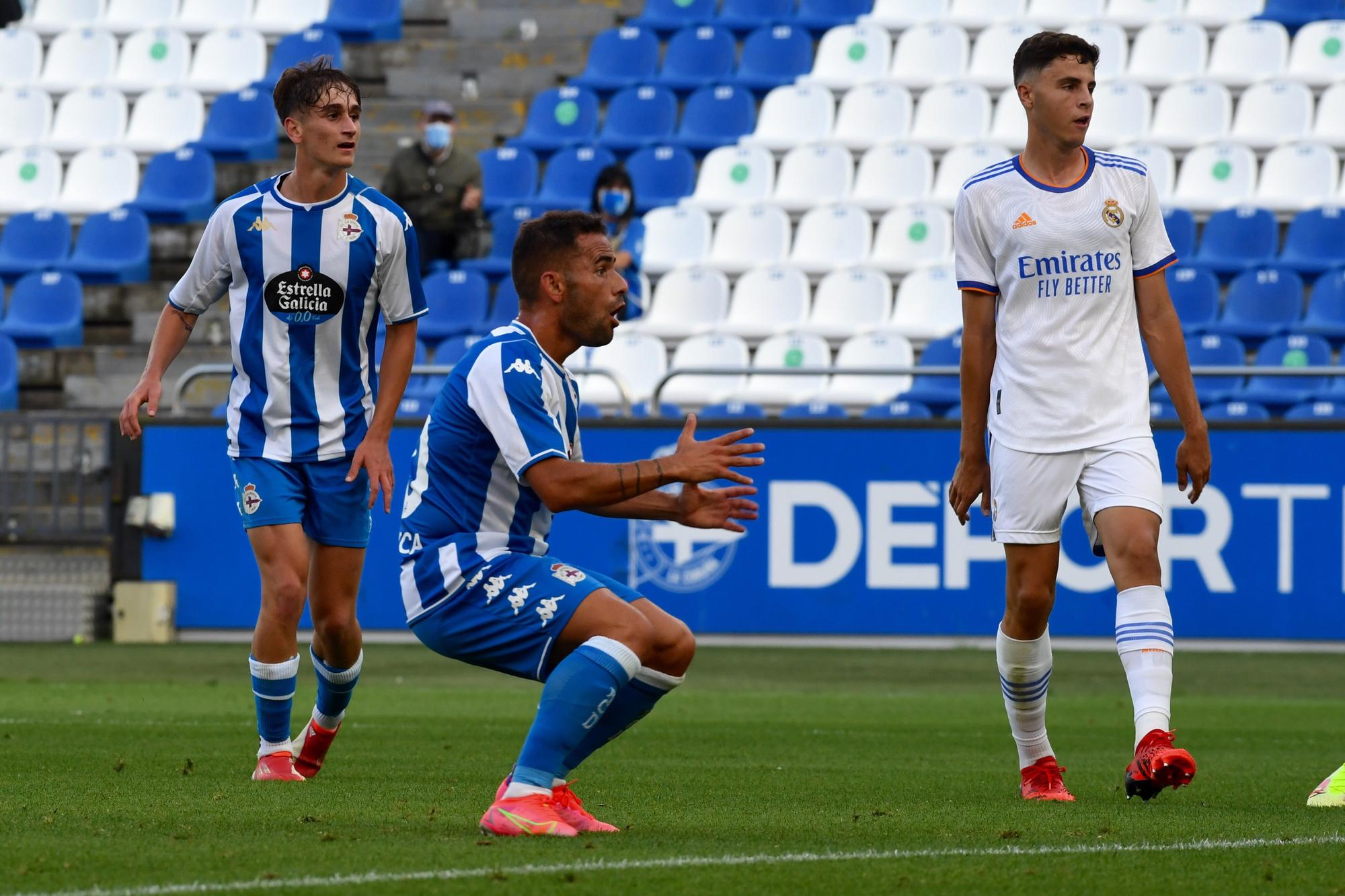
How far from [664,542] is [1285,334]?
5058 millimetres

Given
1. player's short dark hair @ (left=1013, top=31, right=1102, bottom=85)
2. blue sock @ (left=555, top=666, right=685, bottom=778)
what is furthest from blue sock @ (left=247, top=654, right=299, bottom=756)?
player's short dark hair @ (left=1013, top=31, right=1102, bottom=85)

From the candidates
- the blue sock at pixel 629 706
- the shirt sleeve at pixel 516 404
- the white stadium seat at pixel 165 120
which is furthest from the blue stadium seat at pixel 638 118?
the blue sock at pixel 629 706

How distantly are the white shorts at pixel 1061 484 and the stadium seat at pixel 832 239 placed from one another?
10213 millimetres

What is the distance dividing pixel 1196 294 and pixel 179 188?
29.9 ft

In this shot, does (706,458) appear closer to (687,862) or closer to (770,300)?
(687,862)

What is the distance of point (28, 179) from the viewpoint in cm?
1775

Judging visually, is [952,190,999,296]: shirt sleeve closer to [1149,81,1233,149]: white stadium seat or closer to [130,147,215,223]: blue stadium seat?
[1149,81,1233,149]: white stadium seat

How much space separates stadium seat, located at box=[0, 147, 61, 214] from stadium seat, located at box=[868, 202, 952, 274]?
26.0 feet

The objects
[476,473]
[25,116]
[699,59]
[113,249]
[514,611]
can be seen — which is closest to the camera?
[514,611]

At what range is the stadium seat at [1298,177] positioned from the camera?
49.5ft

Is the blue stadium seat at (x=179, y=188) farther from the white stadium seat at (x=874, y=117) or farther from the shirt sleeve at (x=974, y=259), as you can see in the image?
the shirt sleeve at (x=974, y=259)

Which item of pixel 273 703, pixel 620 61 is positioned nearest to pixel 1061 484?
pixel 273 703

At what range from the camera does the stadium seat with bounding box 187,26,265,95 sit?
1855 centimetres

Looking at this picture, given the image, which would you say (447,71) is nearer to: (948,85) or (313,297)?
(948,85)
